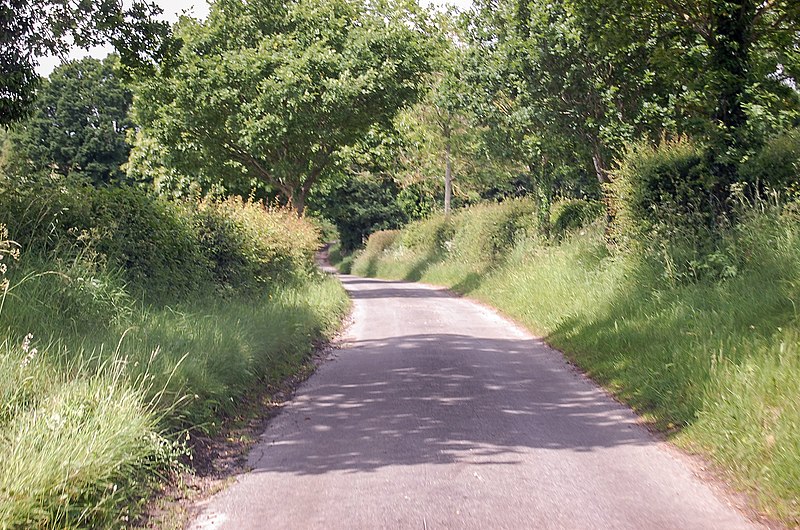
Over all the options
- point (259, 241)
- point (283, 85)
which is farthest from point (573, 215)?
point (259, 241)

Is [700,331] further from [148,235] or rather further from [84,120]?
[84,120]

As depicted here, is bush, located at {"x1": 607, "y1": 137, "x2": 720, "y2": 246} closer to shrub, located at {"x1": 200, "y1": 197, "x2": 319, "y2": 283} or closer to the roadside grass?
shrub, located at {"x1": 200, "y1": 197, "x2": 319, "y2": 283}

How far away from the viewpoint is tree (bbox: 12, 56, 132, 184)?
4166 centimetres

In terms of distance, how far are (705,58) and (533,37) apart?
6.82m

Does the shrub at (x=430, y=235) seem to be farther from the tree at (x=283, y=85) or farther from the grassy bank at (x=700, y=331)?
the grassy bank at (x=700, y=331)

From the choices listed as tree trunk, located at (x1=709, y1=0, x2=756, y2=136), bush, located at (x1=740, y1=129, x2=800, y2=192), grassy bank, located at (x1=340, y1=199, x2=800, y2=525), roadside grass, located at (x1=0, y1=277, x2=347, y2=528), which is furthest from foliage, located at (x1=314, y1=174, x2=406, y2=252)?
roadside grass, located at (x1=0, y1=277, x2=347, y2=528)

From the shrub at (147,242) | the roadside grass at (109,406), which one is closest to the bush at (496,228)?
the shrub at (147,242)

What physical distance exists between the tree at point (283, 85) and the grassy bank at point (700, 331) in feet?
26.8

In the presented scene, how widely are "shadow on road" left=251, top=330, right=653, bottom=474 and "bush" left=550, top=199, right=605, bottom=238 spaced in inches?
457

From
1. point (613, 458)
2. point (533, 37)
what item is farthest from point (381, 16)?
point (613, 458)

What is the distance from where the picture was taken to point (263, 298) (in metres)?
15.0

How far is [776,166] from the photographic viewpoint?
1335 cm

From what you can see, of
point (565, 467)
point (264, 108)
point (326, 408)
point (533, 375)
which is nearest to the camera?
point (565, 467)

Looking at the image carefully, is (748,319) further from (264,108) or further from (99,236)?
(264,108)
